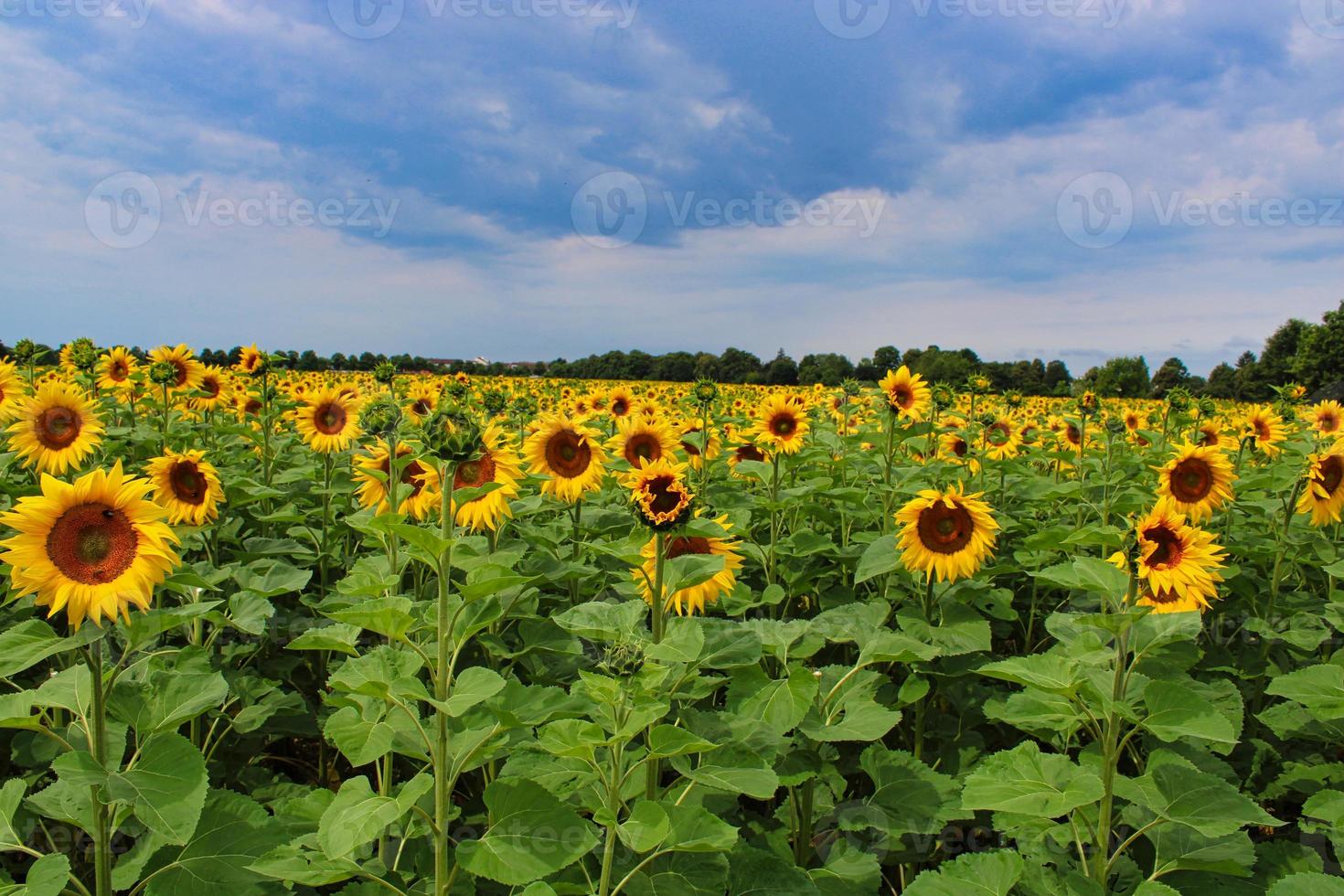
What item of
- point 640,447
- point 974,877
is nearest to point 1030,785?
point 974,877

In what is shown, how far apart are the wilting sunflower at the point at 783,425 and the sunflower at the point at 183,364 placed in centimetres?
580

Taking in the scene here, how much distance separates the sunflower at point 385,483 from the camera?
3.84 metres

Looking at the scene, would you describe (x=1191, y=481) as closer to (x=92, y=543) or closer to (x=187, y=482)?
(x=92, y=543)

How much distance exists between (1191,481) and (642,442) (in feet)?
11.5

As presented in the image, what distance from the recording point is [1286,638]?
3.71m

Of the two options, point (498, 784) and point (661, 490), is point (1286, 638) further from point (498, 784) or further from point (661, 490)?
point (498, 784)

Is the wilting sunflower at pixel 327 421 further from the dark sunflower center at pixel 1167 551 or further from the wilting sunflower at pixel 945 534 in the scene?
the dark sunflower center at pixel 1167 551

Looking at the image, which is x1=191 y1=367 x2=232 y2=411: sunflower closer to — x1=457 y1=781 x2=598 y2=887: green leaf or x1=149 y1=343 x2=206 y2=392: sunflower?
x1=149 y1=343 x2=206 y2=392: sunflower

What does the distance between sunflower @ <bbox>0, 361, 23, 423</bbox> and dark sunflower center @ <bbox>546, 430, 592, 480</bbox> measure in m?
4.28

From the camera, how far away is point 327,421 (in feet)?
20.3

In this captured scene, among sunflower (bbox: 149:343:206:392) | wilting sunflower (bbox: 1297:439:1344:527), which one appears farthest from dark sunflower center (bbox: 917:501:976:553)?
sunflower (bbox: 149:343:206:392)

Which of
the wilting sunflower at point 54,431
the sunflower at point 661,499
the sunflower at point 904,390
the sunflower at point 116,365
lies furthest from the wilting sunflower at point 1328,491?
the sunflower at point 116,365

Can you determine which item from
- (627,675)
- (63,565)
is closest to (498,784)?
(627,675)

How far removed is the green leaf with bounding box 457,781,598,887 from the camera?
175 cm
